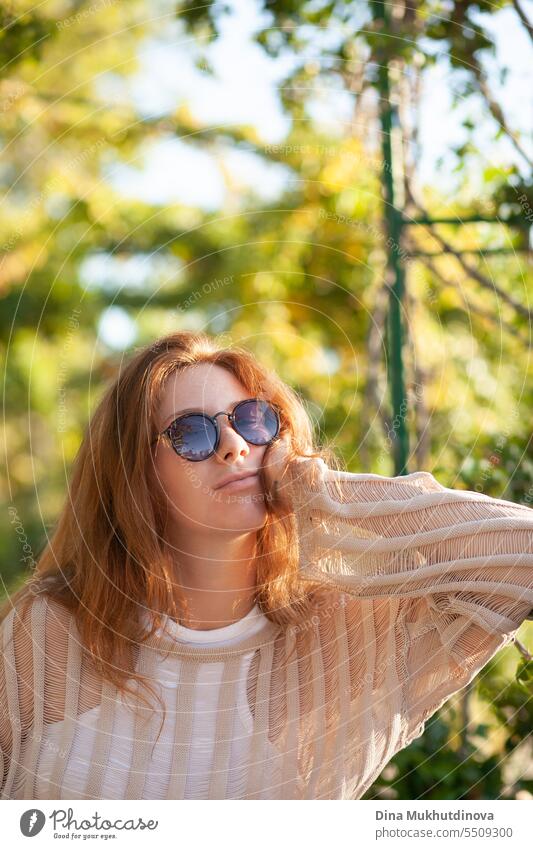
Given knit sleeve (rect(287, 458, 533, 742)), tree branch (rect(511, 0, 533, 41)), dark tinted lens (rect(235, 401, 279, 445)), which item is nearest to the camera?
knit sleeve (rect(287, 458, 533, 742))

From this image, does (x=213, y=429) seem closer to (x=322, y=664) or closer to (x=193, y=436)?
(x=193, y=436)

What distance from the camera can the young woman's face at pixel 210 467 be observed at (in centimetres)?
111

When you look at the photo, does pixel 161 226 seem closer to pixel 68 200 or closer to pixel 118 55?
pixel 68 200

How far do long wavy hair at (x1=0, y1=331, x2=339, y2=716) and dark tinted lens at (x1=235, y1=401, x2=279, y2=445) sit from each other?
40 mm

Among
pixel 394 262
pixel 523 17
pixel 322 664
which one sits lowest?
pixel 322 664

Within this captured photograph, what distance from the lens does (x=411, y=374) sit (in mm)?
2004

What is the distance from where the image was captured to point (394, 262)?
1775 millimetres

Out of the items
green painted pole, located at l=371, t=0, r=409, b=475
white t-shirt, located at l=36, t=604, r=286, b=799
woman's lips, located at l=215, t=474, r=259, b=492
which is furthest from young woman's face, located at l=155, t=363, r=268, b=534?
green painted pole, located at l=371, t=0, r=409, b=475

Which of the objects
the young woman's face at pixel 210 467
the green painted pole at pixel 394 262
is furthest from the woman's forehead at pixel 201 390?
the green painted pole at pixel 394 262

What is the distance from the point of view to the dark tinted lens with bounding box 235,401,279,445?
1133 millimetres

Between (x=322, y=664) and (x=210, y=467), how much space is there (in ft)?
0.96

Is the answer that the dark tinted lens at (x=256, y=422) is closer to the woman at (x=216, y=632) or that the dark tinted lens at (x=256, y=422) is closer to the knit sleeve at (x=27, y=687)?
the woman at (x=216, y=632)

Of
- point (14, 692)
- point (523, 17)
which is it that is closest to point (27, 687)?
point (14, 692)

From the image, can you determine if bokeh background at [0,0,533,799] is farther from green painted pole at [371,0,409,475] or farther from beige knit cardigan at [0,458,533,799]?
beige knit cardigan at [0,458,533,799]
